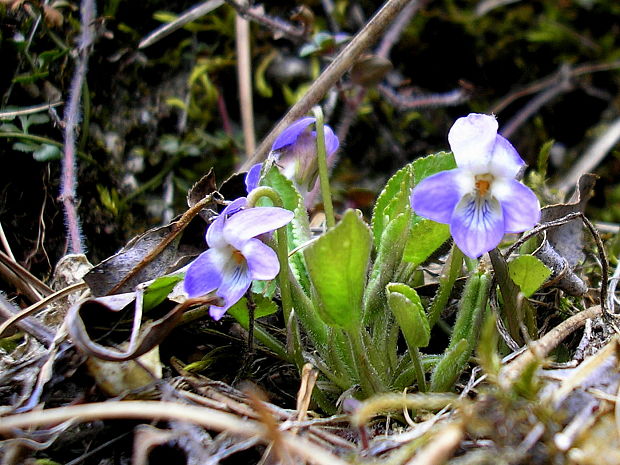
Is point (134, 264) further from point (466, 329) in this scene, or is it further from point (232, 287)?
point (466, 329)

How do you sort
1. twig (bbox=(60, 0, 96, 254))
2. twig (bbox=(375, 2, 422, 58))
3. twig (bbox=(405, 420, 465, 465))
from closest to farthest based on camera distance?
1. twig (bbox=(405, 420, 465, 465))
2. twig (bbox=(60, 0, 96, 254))
3. twig (bbox=(375, 2, 422, 58))

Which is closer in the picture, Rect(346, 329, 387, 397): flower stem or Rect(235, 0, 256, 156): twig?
Rect(346, 329, 387, 397): flower stem

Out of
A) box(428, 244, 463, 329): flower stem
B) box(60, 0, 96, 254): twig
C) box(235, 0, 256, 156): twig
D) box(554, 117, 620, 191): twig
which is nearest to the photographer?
box(428, 244, 463, 329): flower stem

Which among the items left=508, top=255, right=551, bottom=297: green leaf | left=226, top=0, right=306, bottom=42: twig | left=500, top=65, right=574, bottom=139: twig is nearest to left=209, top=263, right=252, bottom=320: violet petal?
left=508, top=255, right=551, bottom=297: green leaf

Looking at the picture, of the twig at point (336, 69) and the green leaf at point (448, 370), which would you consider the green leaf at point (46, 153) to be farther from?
the green leaf at point (448, 370)

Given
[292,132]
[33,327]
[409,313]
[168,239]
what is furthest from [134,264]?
[409,313]

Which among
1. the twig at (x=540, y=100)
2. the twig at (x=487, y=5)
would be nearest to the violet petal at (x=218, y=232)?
the twig at (x=540, y=100)

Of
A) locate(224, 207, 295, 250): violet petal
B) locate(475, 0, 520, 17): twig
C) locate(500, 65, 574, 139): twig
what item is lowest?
A: locate(500, 65, 574, 139): twig

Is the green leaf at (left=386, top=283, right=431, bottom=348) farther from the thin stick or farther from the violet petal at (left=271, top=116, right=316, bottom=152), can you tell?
the violet petal at (left=271, top=116, right=316, bottom=152)
